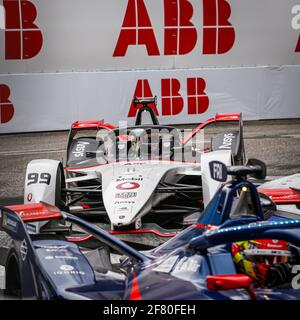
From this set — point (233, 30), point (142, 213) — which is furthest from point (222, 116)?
point (233, 30)

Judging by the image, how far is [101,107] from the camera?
15.5 metres

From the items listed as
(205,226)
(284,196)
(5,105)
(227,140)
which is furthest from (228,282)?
(5,105)

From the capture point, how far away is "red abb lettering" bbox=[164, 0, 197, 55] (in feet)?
51.6

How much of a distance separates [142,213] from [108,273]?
2.45 m

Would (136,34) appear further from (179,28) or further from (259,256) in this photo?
(259,256)

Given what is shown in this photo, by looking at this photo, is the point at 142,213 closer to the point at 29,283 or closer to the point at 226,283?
the point at 29,283

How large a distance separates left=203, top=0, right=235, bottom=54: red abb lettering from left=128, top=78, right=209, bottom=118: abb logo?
763mm

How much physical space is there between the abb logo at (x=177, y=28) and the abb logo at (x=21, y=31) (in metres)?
1.57

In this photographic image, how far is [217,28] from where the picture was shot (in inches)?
634

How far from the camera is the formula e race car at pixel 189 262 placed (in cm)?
374

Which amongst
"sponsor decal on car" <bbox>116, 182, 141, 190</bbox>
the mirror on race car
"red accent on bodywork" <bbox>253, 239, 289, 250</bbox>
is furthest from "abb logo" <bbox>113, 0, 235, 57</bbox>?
"red accent on bodywork" <bbox>253, 239, 289, 250</bbox>

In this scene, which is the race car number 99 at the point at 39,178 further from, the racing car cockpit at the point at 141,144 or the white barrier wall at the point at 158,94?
the white barrier wall at the point at 158,94

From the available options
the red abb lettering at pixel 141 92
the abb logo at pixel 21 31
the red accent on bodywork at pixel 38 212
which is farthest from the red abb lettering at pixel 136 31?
the red accent on bodywork at pixel 38 212

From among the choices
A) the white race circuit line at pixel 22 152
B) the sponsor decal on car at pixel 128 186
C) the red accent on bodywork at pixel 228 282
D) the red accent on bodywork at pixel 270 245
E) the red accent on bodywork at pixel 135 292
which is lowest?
the white race circuit line at pixel 22 152
